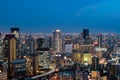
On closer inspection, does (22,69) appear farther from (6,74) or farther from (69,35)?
(69,35)

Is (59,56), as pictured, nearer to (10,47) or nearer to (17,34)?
(17,34)

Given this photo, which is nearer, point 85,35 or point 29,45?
point 29,45

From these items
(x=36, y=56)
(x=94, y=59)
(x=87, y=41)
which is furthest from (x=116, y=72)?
(x=87, y=41)

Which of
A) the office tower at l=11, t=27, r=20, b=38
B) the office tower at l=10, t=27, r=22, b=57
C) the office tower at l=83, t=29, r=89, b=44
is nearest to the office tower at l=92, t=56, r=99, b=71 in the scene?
the office tower at l=83, t=29, r=89, b=44

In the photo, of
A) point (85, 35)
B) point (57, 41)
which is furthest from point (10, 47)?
point (85, 35)

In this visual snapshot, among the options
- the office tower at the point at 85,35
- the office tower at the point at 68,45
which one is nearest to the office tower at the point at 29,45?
the office tower at the point at 68,45

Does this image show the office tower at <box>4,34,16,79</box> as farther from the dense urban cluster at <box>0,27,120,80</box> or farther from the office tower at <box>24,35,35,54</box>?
the office tower at <box>24,35,35,54</box>

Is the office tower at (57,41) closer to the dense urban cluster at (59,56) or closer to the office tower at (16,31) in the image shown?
the dense urban cluster at (59,56)

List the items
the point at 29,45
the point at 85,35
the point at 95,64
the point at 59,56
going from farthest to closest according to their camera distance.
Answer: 1. the point at 85,35
2. the point at 59,56
3. the point at 29,45
4. the point at 95,64
